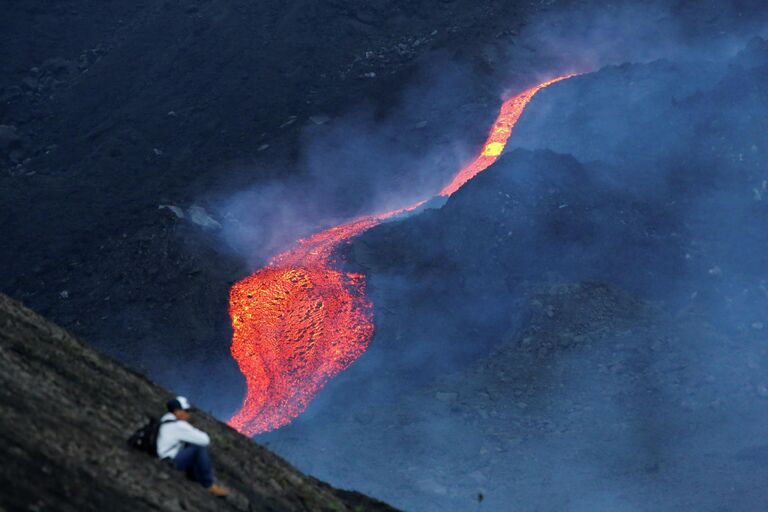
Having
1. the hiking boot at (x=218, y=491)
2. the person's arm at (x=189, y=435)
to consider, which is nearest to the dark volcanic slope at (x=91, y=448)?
the hiking boot at (x=218, y=491)

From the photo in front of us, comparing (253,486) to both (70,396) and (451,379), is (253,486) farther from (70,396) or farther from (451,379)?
(451,379)

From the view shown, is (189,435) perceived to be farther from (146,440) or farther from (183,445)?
(146,440)

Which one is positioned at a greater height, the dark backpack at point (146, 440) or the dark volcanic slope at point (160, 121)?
the dark backpack at point (146, 440)

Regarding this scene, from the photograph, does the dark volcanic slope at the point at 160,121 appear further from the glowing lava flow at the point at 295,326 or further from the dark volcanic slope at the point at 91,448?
the dark volcanic slope at the point at 91,448

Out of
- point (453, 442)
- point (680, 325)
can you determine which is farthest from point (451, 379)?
point (680, 325)

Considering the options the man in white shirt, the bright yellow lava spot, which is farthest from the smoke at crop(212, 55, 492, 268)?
the man in white shirt

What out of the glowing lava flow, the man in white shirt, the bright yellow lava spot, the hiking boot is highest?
the man in white shirt

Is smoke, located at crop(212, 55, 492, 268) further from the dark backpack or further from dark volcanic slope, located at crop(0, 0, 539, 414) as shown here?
the dark backpack
